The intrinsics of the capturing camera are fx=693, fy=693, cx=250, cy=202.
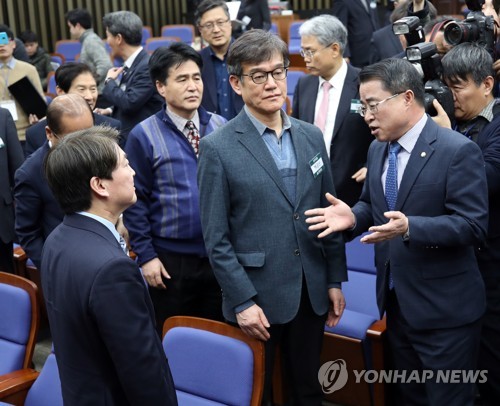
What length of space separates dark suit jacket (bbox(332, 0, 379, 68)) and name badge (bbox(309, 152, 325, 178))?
3.94 meters

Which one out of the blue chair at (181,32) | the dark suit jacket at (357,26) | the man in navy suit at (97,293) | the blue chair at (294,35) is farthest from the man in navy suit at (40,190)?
the blue chair at (181,32)

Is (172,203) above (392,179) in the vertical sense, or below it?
below

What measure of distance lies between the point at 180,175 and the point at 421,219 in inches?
40.1

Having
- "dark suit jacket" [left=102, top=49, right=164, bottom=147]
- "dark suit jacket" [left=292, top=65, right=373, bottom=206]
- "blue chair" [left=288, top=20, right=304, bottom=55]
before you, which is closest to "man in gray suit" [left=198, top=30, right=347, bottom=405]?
"dark suit jacket" [left=292, top=65, right=373, bottom=206]

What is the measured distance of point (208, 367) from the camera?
2.10 meters

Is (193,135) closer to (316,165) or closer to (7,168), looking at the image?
(316,165)

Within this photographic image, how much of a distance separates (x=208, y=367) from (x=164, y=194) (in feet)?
2.68

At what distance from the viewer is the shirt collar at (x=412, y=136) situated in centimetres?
219

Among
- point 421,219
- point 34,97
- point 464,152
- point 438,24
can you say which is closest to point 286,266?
point 421,219

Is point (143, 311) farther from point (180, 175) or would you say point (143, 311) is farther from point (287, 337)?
point (180, 175)

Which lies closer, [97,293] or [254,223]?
[97,293]

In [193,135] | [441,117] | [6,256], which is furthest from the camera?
[6,256]

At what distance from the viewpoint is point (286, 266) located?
222 centimetres

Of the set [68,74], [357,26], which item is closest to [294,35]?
[357,26]
